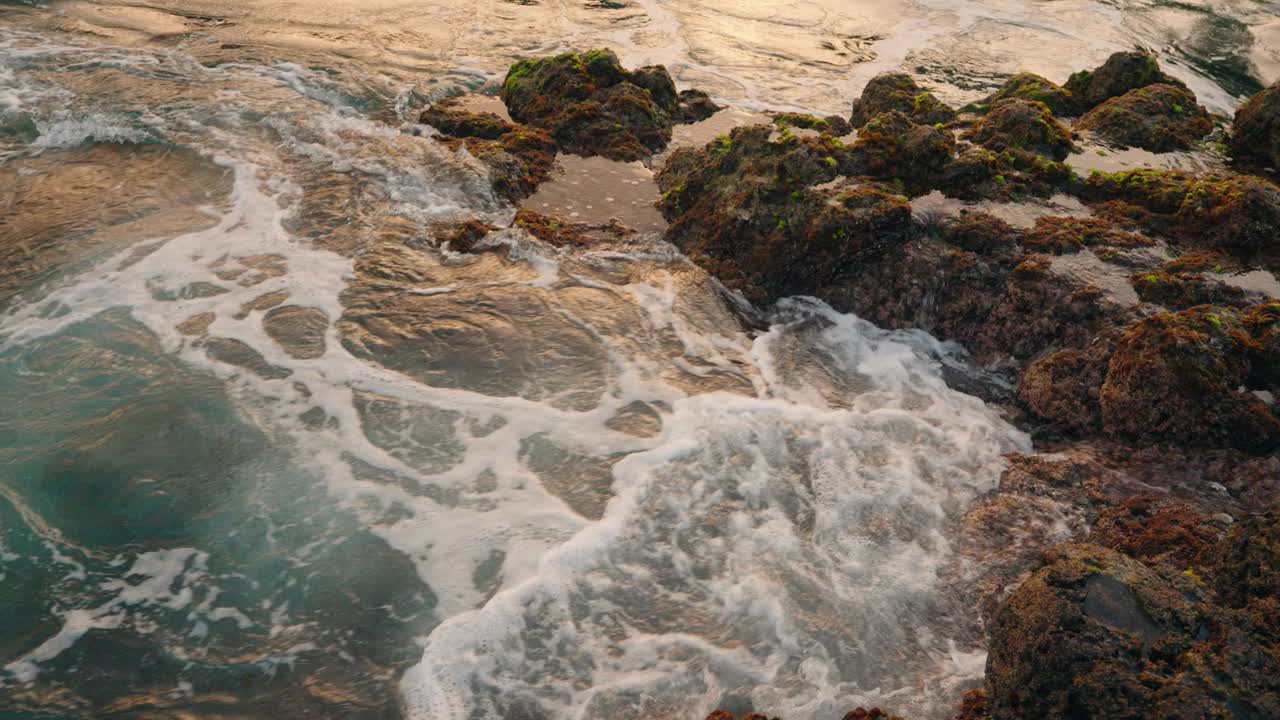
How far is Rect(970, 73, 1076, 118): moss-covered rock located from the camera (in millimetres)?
14422

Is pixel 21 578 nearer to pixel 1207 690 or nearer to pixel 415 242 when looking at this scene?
pixel 415 242

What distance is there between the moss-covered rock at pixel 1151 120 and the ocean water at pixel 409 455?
6953 mm

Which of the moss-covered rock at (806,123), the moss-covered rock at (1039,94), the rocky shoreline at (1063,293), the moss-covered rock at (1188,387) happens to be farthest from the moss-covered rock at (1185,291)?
the moss-covered rock at (1039,94)

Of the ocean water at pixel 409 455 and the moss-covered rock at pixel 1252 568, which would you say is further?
the ocean water at pixel 409 455

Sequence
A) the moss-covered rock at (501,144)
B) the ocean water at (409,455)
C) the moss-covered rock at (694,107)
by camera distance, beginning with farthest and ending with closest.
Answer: the moss-covered rock at (694,107) < the moss-covered rock at (501,144) < the ocean water at (409,455)

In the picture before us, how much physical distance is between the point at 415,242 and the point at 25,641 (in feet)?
20.8

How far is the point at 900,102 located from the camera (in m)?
13.0

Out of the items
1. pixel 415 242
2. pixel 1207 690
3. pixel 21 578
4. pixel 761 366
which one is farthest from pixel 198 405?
pixel 1207 690

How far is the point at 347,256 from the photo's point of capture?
10148 mm

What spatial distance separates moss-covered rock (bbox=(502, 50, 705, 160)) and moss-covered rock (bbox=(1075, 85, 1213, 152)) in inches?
283

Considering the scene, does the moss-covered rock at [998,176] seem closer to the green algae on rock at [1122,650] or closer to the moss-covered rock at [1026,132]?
the moss-covered rock at [1026,132]

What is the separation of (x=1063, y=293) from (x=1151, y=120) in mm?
6611

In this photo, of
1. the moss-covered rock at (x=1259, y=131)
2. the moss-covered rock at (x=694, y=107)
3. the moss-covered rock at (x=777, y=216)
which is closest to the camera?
the moss-covered rock at (x=777, y=216)

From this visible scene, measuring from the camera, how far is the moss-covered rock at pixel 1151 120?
12.9 meters
